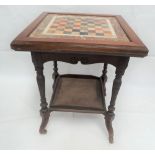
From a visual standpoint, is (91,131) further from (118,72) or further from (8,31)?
(8,31)

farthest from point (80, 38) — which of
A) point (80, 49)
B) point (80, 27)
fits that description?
point (80, 27)

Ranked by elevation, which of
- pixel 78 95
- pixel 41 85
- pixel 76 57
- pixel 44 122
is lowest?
pixel 44 122

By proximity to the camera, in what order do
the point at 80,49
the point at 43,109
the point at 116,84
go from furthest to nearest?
the point at 43,109, the point at 116,84, the point at 80,49

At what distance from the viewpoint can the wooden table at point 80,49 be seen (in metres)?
0.87

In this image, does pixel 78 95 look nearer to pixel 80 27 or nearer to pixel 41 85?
pixel 41 85

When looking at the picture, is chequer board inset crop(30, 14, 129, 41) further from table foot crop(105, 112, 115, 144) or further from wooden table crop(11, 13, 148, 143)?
table foot crop(105, 112, 115, 144)

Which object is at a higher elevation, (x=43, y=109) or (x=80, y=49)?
(x=80, y=49)

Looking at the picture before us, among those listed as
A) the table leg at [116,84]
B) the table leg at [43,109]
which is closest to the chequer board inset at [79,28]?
the table leg at [116,84]

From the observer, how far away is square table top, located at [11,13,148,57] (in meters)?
0.86

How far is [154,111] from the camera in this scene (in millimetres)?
1535

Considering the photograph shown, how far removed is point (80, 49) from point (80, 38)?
0.09 m

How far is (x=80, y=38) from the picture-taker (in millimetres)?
930

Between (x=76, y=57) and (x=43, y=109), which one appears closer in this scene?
(x=76, y=57)
